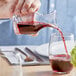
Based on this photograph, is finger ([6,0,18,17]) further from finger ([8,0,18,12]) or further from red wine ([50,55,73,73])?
red wine ([50,55,73,73])

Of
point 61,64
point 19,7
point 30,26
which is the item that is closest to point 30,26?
point 30,26

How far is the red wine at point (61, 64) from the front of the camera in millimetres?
1100

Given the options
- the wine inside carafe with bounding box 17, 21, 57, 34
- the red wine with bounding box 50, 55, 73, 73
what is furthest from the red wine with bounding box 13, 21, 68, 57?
the red wine with bounding box 50, 55, 73, 73

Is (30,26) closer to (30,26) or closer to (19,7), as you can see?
(30,26)

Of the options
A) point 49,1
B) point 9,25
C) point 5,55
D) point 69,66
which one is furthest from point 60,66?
point 49,1

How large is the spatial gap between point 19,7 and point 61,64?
0.33 meters

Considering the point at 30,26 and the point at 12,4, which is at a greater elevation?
the point at 12,4

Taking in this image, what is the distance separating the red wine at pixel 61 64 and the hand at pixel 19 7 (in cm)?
24

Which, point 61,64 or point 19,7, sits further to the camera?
point 19,7

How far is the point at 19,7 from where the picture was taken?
121 cm

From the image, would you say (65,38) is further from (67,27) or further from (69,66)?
(67,27)

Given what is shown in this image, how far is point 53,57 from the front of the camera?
3.68 ft

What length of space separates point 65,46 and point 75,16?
2354mm

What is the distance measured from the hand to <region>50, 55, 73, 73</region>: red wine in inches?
9.3
